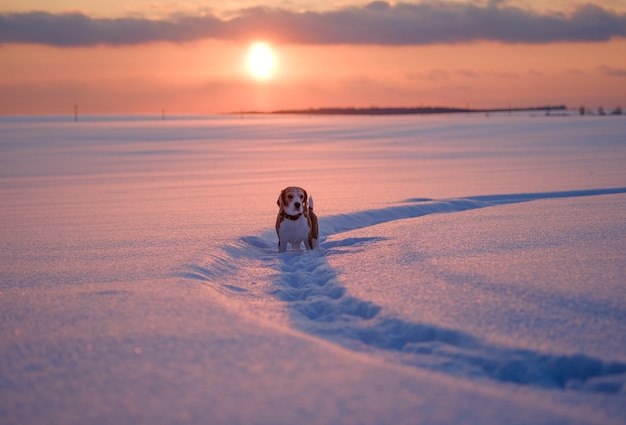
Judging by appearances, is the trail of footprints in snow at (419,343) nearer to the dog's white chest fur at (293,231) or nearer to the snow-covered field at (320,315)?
the snow-covered field at (320,315)

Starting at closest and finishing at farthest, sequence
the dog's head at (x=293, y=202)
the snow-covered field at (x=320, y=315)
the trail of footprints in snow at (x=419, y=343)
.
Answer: the snow-covered field at (x=320, y=315) < the trail of footprints in snow at (x=419, y=343) < the dog's head at (x=293, y=202)

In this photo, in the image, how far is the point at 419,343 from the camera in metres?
3.70

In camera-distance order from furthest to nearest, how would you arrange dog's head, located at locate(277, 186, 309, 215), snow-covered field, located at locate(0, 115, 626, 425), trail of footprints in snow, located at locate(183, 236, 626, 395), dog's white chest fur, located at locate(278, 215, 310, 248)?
dog's head, located at locate(277, 186, 309, 215) < dog's white chest fur, located at locate(278, 215, 310, 248) < trail of footprints in snow, located at locate(183, 236, 626, 395) < snow-covered field, located at locate(0, 115, 626, 425)

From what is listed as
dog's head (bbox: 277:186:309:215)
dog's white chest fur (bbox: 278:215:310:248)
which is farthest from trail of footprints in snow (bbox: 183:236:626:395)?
dog's head (bbox: 277:186:309:215)

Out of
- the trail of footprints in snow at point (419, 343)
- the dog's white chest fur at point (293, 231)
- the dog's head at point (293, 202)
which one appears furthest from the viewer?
the dog's head at point (293, 202)

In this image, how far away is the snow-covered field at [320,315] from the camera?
9.43 ft

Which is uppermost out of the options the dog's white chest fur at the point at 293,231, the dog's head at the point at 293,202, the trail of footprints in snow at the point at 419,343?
the dog's head at the point at 293,202

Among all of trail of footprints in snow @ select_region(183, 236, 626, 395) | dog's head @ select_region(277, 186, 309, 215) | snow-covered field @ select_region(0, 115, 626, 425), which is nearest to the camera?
snow-covered field @ select_region(0, 115, 626, 425)

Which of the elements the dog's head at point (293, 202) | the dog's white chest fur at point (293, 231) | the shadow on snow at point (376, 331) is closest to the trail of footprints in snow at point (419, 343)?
the shadow on snow at point (376, 331)

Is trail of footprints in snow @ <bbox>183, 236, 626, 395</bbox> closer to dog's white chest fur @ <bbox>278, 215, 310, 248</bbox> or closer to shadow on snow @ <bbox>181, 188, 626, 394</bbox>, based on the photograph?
shadow on snow @ <bbox>181, 188, 626, 394</bbox>

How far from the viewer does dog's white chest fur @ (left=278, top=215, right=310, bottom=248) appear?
23.6 ft

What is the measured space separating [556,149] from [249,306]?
69.3 feet

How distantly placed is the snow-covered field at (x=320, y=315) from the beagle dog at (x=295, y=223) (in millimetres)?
230

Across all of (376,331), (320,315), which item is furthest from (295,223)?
(376,331)
